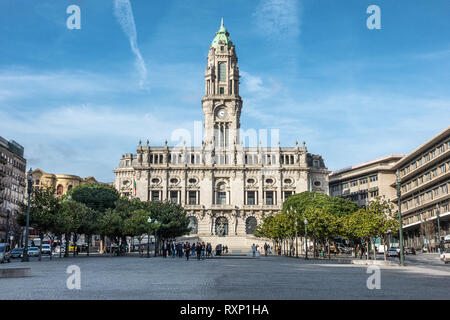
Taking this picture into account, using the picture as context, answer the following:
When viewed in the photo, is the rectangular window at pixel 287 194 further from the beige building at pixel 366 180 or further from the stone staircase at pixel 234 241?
the beige building at pixel 366 180

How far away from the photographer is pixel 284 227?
68125 mm

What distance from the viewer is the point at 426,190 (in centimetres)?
9500

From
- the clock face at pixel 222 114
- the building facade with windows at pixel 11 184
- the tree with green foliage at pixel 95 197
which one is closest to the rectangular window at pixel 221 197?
the clock face at pixel 222 114

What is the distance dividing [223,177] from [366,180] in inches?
1445

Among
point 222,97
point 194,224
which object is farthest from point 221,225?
point 222,97

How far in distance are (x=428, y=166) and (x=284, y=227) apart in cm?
4001

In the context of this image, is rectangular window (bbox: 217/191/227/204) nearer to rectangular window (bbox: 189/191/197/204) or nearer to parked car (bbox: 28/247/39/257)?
rectangular window (bbox: 189/191/197/204)

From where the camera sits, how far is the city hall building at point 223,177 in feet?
378

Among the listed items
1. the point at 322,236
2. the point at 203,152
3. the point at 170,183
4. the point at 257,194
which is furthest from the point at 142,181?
the point at 322,236

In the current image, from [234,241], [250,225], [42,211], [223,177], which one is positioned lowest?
[234,241]

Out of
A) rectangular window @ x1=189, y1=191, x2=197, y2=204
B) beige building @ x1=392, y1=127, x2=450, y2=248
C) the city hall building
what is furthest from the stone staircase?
beige building @ x1=392, y1=127, x2=450, y2=248

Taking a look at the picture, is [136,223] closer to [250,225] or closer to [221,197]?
[250,225]

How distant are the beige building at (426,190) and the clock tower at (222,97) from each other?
4074cm

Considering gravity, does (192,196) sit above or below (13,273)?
above
